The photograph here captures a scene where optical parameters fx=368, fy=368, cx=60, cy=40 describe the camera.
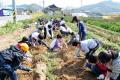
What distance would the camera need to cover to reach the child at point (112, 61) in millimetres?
8578

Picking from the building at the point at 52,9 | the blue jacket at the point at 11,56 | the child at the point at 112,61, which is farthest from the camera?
the building at the point at 52,9

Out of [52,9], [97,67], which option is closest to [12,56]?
[97,67]

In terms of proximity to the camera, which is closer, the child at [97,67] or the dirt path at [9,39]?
the child at [97,67]

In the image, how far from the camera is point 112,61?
8898 mm

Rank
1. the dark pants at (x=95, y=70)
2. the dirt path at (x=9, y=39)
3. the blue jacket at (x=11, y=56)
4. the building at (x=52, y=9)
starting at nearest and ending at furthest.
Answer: the blue jacket at (x=11, y=56), the dark pants at (x=95, y=70), the dirt path at (x=9, y=39), the building at (x=52, y=9)

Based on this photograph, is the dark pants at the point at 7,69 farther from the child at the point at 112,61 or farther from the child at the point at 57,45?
the child at the point at 57,45

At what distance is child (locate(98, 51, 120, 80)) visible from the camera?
858cm

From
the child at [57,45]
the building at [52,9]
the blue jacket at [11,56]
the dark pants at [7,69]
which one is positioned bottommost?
the building at [52,9]

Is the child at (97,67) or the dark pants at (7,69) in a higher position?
the dark pants at (7,69)

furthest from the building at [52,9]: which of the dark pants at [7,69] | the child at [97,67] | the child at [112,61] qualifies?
the child at [112,61]

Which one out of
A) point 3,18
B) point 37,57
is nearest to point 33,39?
point 37,57

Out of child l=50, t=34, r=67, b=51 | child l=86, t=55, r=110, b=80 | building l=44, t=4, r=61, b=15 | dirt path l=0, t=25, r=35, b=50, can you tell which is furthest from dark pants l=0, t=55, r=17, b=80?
building l=44, t=4, r=61, b=15

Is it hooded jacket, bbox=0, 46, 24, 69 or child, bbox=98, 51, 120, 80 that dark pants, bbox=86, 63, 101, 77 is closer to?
child, bbox=98, 51, 120, 80

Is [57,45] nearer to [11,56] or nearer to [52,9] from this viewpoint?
[11,56]
